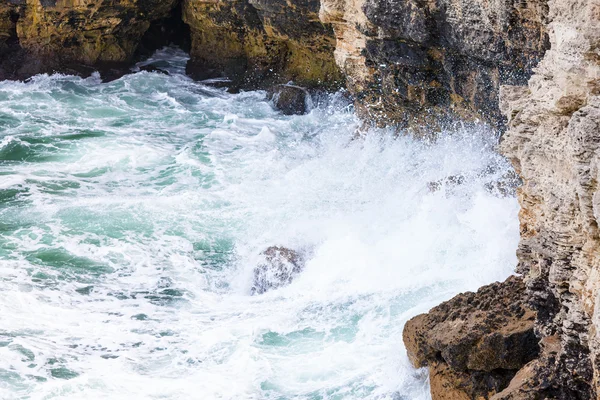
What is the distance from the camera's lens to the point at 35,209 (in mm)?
13789

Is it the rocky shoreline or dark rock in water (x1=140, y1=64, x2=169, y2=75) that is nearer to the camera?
the rocky shoreline

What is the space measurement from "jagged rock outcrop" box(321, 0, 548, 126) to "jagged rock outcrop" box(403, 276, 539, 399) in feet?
10.3

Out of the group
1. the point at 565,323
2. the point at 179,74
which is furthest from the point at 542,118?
the point at 179,74

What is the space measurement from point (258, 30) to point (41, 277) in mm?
8896

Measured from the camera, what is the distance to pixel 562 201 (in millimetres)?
5844

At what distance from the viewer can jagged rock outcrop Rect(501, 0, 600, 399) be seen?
5434 millimetres

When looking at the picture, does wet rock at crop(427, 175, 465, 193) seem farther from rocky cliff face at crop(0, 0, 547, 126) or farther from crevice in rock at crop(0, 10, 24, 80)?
crevice in rock at crop(0, 10, 24, 80)

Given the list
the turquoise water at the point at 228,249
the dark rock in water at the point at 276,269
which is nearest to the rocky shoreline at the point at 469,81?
the turquoise water at the point at 228,249

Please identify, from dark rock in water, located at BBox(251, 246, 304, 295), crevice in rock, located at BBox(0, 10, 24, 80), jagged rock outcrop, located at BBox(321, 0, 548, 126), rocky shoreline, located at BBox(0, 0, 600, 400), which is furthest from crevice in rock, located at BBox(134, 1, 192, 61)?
dark rock in water, located at BBox(251, 246, 304, 295)

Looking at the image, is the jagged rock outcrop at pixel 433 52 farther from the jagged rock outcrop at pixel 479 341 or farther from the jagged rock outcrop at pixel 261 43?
the jagged rock outcrop at pixel 479 341

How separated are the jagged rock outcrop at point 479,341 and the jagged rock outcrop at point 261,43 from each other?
9.61 m

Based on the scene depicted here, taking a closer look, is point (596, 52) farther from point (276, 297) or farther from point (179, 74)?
point (179, 74)

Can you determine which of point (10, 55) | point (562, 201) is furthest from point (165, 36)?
point (562, 201)

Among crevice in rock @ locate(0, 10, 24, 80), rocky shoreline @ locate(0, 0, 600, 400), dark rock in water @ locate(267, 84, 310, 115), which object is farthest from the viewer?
crevice in rock @ locate(0, 10, 24, 80)
